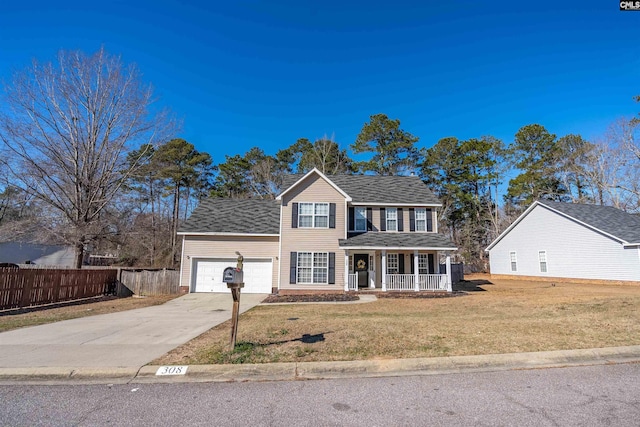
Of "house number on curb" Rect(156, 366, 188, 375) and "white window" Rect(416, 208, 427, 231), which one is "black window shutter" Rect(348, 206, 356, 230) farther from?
"house number on curb" Rect(156, 366, 188, 375)

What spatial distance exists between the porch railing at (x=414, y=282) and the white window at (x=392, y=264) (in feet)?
3.40

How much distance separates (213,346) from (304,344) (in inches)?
64.5

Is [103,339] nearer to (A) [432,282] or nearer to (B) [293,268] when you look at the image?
(B) [293,268]

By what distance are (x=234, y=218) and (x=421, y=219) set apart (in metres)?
11.1

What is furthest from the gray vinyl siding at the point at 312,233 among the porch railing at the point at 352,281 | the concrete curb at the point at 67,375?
the concrete curb at the point at 67,375

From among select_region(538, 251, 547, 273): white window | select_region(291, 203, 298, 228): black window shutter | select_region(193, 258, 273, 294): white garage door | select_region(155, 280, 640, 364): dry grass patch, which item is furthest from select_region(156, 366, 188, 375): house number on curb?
select_region(538, 251, 547, 273): white window

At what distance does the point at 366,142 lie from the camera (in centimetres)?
3753

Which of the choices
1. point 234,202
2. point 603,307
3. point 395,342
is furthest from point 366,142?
point 395,342

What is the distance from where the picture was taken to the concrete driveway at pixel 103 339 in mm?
5379

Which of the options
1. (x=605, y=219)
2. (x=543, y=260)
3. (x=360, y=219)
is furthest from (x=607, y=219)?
(x=360, y=219)

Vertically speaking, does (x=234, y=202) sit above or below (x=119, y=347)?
above

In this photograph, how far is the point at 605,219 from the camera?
22234 mm

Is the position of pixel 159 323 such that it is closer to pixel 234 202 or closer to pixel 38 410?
pixel 38 410

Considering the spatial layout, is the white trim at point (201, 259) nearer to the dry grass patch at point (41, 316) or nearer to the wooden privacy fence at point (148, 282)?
the wooden privacy fence at point (148, 282)
